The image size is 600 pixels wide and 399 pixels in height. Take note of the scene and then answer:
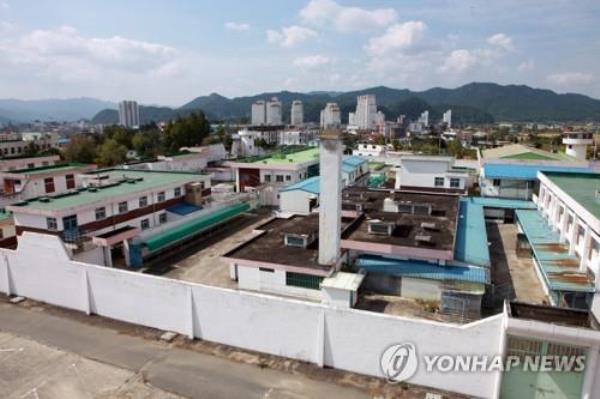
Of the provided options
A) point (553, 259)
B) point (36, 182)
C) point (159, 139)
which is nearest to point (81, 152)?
point (159, 139)

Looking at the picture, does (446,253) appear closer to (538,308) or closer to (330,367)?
(538,308)

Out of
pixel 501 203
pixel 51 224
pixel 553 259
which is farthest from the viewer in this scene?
pixel 501 203

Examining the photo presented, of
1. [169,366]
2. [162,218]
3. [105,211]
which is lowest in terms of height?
[169,366]

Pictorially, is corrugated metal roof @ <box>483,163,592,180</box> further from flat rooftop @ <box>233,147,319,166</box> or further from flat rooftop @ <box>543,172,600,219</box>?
flat rooftop @ <box>233,147,319,166</box>

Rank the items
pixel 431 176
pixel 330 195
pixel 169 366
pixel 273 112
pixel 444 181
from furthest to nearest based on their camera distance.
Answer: pixel 273 112 < pixel 431 176 < pixel 444 181 < pixel 330 195 < pixel 169 366

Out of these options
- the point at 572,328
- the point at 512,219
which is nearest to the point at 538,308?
the point at 572,328

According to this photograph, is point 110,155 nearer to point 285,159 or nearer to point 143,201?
point 285,159
